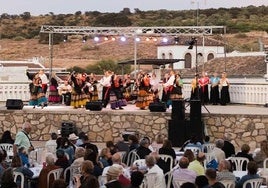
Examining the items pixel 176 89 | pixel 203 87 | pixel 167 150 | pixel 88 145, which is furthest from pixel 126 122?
pixel 167 150

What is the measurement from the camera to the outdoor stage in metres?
21.5

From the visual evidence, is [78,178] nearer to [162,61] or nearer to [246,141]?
[246,141]

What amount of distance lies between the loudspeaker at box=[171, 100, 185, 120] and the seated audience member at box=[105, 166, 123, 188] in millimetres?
11117

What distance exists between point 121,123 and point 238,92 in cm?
609

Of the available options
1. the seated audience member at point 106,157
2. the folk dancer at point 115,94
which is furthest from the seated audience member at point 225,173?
the folk dancer at point 115,94

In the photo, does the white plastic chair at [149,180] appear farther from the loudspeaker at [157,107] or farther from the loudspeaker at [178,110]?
the loudspeaker at [157,107]

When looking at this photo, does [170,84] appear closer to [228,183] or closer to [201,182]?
[228,183]

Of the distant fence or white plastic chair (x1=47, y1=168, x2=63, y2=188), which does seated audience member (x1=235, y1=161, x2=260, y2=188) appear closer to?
white plastic chair (x1=47, y1=168, x2=63, y2=188)

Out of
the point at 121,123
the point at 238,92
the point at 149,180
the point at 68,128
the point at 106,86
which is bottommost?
the point at 68,128

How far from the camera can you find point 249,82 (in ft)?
85.3

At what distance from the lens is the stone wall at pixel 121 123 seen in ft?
70.4

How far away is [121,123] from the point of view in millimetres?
22578

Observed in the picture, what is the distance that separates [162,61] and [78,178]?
1809 cm

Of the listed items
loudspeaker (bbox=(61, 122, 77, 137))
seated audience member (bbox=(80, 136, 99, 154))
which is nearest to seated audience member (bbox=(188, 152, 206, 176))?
seated audience member (bbox=(80, 136, 99, 154))
